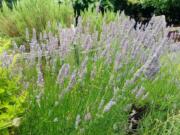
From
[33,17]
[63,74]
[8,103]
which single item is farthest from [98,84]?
[33,17]

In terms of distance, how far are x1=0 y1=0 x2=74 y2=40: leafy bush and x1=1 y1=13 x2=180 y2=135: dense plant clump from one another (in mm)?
1885

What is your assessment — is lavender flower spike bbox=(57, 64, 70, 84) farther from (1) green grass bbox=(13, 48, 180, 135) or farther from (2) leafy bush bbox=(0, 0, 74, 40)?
(2) leafy bush bbox=(0, 0, 74, 40)

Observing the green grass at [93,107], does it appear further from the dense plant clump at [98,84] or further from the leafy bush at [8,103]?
the leafy bush at [8,103]

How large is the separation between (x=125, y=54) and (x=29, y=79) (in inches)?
33.6

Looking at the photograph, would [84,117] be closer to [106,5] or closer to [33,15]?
[33,15]

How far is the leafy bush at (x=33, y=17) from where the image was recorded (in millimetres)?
5398

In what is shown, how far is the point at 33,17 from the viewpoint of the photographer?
5.42 meters

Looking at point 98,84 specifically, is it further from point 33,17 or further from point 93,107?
point 33,17

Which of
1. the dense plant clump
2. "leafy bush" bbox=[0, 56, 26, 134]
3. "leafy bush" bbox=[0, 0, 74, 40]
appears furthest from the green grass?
"leafy bush" bbox=[0, 0, 74, 40]

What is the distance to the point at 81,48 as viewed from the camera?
131 inches

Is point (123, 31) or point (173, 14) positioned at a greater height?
point (123, 31)

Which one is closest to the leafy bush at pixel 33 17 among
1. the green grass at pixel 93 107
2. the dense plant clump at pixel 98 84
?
the dense plant clump at pixel 98 84

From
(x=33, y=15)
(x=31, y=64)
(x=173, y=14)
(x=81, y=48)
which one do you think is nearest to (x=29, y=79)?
(x=31, y=64)

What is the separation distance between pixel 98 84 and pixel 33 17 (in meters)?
2.60
